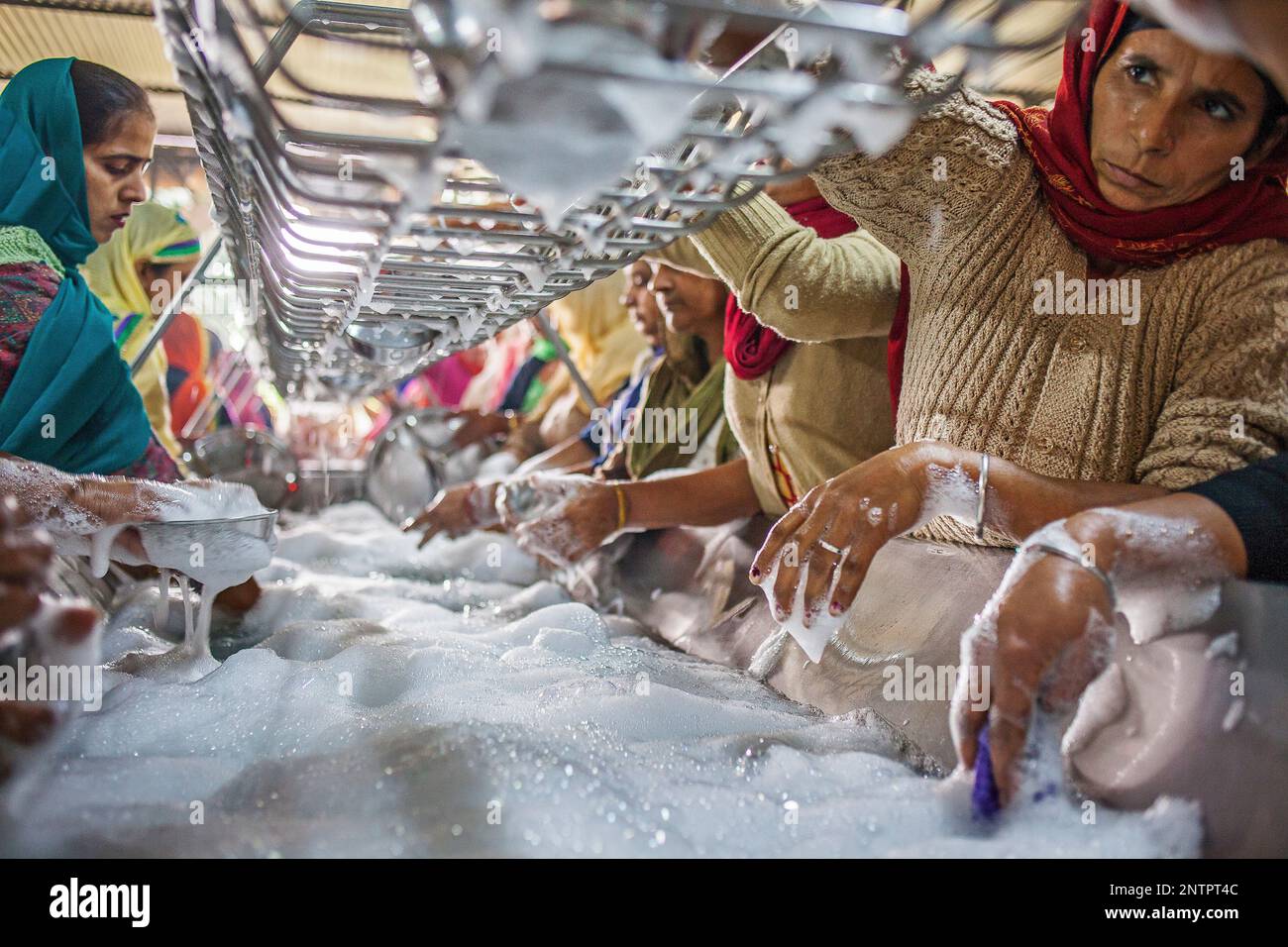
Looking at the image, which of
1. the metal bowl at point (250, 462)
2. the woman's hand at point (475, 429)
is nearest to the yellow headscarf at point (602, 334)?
the woman's hand at point (475, 429)

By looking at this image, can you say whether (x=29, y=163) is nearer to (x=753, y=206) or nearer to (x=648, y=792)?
(x=753, y=206)

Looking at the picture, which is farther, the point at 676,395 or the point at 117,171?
the point at 676,395

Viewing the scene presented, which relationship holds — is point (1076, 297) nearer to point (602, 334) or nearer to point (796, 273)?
point (796, 273)

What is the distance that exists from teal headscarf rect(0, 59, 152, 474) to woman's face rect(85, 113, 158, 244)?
3 cm

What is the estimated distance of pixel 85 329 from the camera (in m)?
1.58

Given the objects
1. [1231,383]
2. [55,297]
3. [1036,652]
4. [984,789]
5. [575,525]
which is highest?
[55,297]

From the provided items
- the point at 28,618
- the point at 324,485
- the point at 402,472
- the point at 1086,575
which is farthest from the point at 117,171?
the point at 324,485

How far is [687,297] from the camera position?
2.25 m

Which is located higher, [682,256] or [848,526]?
[682,256]

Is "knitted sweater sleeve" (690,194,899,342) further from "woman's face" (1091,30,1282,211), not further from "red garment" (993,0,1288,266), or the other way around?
"woman's face" (1091,30,1282,211)

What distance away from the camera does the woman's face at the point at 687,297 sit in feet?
7.36

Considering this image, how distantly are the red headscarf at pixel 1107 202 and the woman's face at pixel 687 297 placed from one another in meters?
1.03

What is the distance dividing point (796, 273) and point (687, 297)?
0.85 meters

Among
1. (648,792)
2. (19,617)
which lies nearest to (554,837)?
(648,792)
